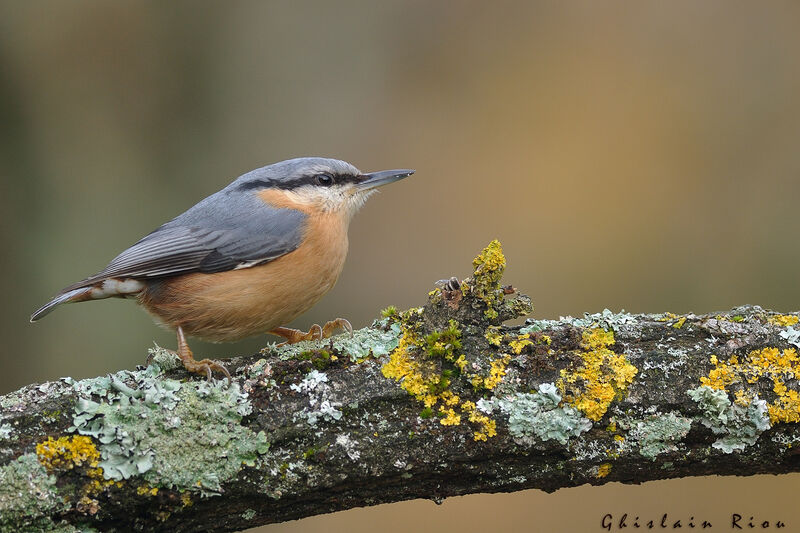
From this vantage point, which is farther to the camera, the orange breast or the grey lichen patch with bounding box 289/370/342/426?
the orange breast

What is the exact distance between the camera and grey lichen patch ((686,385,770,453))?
2217mm

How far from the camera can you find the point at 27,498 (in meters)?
2.06

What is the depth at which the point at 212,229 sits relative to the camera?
337cm

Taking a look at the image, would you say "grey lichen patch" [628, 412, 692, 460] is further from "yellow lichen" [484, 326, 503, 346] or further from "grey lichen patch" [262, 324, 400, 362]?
"grey lichen patch" [262, 324, 400, 362]

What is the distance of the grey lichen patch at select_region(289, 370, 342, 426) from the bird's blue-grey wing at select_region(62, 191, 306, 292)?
3.29 feet

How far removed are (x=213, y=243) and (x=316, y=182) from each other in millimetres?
643

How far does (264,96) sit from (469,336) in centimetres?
299

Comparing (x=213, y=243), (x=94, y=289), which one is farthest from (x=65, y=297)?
(x=213, y=243)

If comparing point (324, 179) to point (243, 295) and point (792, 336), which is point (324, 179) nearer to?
point (243, 295)

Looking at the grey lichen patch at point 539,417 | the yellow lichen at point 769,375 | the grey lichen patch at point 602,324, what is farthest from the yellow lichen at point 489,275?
the yellow lichen at point 769,375

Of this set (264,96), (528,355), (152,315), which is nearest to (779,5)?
(264,96)

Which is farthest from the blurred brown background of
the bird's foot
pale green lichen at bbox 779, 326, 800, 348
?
pale green lichen at bbox 779, 326, 800, 348

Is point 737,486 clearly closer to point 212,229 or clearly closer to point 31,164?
point 212,229

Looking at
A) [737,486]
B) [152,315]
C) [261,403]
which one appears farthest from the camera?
[737,486]
